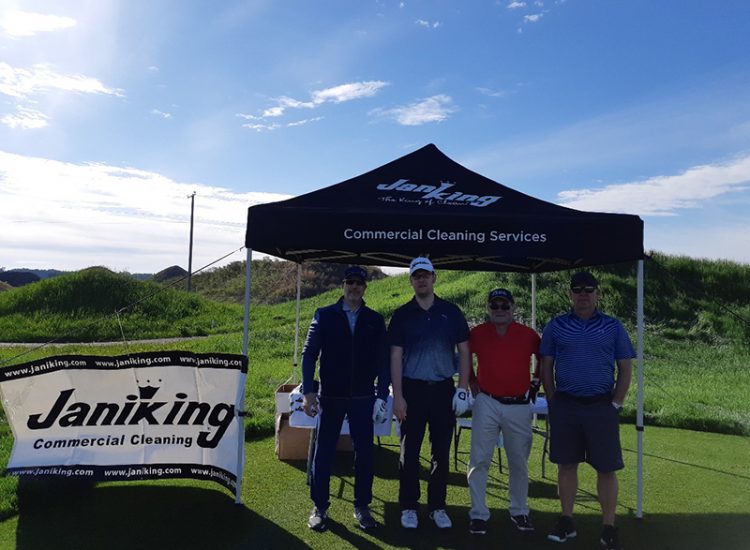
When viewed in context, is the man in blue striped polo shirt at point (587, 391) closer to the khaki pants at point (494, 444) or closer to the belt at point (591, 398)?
the belt at point (591, 398)

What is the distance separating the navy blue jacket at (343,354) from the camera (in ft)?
12.1

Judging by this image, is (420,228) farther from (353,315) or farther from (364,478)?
(364,478)

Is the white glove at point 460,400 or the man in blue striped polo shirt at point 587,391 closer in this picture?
the man in blue striped polo shirt at point 587,391

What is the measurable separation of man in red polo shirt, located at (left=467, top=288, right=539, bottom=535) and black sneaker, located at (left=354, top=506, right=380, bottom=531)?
642 millimetres

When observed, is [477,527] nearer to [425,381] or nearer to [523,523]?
[523,523]

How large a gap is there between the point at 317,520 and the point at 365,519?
317 millimetres

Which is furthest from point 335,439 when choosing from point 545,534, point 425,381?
point 545,534

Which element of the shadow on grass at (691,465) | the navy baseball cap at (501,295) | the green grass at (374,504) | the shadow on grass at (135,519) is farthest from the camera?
the shadow on grass at (691,465)

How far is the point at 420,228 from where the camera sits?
13.2 feet

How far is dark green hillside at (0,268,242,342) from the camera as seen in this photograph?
1938cm

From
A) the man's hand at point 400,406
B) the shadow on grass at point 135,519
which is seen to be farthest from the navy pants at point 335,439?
the shadow on grass at point 135,519

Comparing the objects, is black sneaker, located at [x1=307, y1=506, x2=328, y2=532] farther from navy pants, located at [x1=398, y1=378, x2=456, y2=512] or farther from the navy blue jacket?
the navy blue jacket

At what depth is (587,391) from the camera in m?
3.45

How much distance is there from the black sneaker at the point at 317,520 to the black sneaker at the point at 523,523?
128cm
